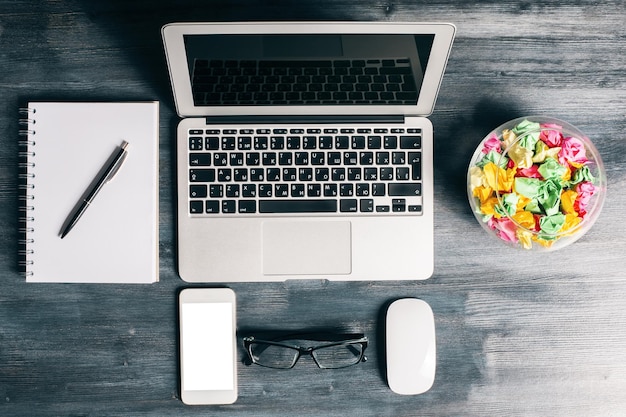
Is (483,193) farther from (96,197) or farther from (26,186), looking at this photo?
(26,186)

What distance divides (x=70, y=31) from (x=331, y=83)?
1.48 ft

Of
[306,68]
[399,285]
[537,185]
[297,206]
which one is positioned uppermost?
[306,68]

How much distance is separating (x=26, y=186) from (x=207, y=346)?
40cm

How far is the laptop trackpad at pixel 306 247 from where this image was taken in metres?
0.92

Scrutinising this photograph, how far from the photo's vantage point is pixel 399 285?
944 mm

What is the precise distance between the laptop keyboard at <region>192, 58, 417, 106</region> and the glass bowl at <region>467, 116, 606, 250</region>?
0.53 feet

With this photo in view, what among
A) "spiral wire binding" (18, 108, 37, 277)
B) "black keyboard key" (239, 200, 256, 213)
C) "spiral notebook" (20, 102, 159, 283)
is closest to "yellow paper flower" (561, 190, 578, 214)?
"black keyboard key" (239, 200, 256, 213)

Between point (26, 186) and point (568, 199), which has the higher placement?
point (568, 199)

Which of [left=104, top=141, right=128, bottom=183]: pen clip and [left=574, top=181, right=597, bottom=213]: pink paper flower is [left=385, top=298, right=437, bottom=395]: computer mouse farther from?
[left=104, top=141, right=128, bottom=183]: pen clip

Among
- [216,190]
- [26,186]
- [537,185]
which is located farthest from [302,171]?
[26,186]

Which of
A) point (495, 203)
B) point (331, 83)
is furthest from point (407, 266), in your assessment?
point (331, 83)

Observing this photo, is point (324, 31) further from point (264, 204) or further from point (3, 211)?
point (3, 211)

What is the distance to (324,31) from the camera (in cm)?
75

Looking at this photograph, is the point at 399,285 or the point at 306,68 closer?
the point at 306,68
